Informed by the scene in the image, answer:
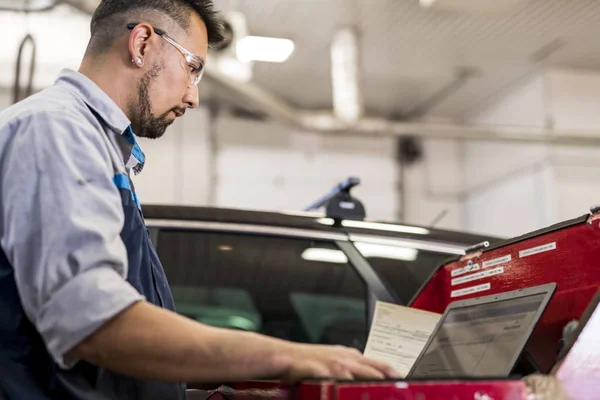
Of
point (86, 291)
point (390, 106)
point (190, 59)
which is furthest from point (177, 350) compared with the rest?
point (390, 106)

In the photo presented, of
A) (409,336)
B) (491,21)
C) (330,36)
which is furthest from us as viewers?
(330,36)

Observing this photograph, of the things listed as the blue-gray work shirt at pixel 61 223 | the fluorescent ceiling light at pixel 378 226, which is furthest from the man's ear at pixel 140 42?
the fluorescent ceiling light at pixel 378 226

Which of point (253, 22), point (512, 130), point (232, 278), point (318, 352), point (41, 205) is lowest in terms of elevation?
point (232, 278)

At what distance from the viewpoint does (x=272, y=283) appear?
2.62 metres

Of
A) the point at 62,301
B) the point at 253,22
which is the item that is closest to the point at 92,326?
the point at 62,301

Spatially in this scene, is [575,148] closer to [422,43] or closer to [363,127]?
[422,43]

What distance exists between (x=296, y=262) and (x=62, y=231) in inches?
63.9

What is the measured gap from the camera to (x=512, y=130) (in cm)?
701

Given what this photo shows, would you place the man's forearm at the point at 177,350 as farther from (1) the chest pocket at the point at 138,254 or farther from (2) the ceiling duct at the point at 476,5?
(2) the ceiling duct at the point at 476,5

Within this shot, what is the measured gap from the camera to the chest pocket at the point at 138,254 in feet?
4.03

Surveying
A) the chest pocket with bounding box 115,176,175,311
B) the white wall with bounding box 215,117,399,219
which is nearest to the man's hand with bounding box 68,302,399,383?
the chest pocket with bounding box 115,176,175,311

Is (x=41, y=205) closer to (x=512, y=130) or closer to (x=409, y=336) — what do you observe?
(x=409, y=336)

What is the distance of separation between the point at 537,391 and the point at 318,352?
312mm

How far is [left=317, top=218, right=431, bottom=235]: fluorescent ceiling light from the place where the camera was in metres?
2.58
